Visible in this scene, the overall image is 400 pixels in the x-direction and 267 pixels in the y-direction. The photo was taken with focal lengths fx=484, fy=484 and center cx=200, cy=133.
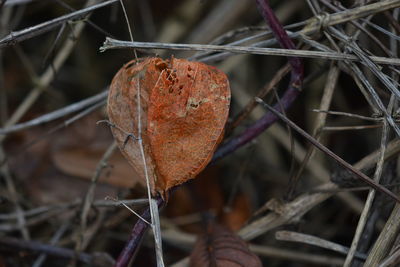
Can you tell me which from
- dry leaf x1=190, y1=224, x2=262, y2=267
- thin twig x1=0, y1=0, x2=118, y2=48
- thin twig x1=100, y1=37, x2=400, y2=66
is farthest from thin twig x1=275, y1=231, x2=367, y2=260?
thin twig x1=0, y1=0, x2=118, y2=48

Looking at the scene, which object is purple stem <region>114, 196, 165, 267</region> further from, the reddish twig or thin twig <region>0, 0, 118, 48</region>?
thin twig <region>0, 0, 118, 48</region>

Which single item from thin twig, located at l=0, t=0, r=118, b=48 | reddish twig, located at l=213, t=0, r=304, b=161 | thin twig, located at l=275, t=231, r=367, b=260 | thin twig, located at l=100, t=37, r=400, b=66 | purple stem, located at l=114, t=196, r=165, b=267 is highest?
thin twig, located at l=0, t=0, r=118, b=48

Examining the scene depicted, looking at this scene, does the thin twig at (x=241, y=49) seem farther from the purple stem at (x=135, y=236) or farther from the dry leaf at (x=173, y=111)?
the purple stem at (x=135, y=236)

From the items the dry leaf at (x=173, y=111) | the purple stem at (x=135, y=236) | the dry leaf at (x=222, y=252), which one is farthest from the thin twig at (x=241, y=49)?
the dry leaf at (x=222, y=252)

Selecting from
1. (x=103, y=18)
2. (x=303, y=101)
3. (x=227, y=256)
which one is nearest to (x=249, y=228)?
(x=227, y=256)

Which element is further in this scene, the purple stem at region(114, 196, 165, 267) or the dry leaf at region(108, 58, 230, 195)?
the purple stem at region(114, 196, 165, 267)

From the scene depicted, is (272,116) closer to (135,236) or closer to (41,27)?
(135,236)

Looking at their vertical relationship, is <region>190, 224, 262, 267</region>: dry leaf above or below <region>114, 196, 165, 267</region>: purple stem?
below
